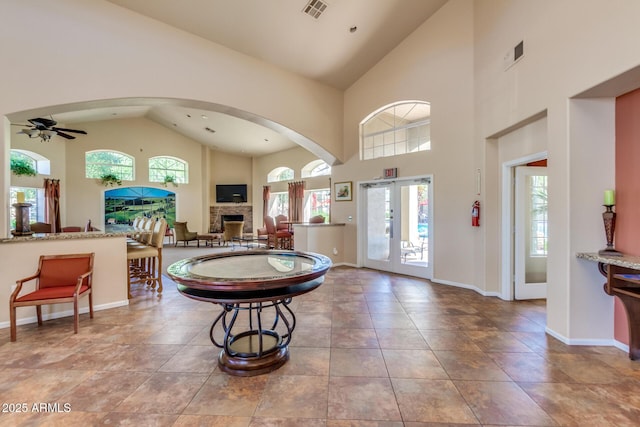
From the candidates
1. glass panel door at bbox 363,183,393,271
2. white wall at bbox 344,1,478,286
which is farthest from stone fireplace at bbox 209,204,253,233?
white wall at bbox 344,1,478,286

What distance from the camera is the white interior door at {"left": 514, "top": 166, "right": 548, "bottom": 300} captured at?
13.1 ft

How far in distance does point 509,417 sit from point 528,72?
132 inches

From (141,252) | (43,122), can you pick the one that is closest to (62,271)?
(141,252)

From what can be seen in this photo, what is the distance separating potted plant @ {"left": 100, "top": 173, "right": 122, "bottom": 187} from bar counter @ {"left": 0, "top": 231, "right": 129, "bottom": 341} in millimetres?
6921

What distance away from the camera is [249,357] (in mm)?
2252

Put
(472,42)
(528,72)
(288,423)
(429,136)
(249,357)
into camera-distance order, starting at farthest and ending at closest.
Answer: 1. (429,136)
2. (472,42)
3. (528,72)
4. (249,357)
5. (288,423)

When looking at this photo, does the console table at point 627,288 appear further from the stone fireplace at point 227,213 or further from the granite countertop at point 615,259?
the stone fireplace at point 227,213

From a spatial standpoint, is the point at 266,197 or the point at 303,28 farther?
the point at 266,197

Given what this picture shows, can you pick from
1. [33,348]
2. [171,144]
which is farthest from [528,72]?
[171,144]

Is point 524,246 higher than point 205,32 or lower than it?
lower

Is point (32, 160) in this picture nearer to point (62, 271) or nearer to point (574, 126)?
point (62, 271)

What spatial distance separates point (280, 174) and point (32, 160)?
297 inches

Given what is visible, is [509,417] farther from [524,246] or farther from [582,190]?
[524,246]

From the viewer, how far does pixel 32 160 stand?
8.30m
